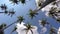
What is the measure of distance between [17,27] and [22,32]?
6 centimetres

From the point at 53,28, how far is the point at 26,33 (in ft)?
1.12

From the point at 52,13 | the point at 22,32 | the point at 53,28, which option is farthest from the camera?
the point at 53,28

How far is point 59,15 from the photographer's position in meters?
1.40

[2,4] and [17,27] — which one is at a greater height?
[2,4]

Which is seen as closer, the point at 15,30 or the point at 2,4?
the point at 15,30

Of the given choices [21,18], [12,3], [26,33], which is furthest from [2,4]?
[26,33]

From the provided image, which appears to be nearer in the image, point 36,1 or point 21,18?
point 21,18

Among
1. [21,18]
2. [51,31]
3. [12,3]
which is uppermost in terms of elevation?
[12,3]

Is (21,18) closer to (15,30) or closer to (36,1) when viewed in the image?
(15,30)

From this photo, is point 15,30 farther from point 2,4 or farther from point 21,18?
point 2,4

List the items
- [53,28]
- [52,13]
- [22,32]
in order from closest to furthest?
[22,32] → [52,13] → [53,28]

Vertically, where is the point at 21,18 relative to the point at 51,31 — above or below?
above

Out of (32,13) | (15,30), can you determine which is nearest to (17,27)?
(15,30)

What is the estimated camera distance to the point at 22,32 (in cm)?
133
